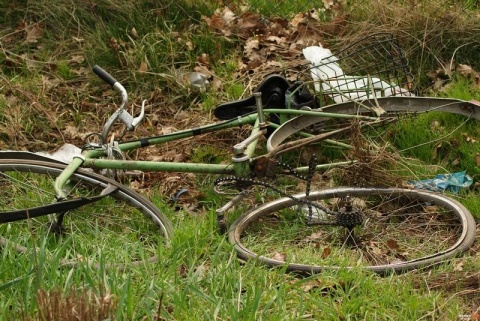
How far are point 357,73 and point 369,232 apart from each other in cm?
200

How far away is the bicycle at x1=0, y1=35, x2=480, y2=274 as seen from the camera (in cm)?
476

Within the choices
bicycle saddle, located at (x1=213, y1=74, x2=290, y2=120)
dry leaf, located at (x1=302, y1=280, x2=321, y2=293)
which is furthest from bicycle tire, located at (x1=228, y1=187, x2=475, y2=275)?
bicycle saddle, located at (x1=213, y1=74, x2=290, y2=120)

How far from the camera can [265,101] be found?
5.89 meters

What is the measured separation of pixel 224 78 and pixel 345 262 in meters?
2.90

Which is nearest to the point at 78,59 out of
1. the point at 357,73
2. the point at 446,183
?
the point at 357,73

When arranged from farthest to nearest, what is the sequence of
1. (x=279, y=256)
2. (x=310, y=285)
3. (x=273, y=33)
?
1. (x=273, y=33)
2. (x=279, y=256)
3. (x=310, y=285)

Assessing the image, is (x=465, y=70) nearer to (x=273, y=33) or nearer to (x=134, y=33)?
(x=273, y=33)

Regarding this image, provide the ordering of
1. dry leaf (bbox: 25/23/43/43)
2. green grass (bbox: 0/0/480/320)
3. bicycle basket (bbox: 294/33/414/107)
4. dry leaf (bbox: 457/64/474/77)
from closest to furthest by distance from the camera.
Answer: green grass (bbox: 0/0/480/320) → bicycle basket (bbox: 294/33/414/107) → dry leaf (bbox: 457/64/474/77) → dry leaf (bbox: 25/23/43/43)

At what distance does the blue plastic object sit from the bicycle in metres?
0.21

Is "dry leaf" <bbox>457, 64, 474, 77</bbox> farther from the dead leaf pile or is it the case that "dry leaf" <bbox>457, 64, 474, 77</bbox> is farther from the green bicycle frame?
the green bicycle frame

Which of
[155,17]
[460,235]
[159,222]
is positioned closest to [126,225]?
[159,222]

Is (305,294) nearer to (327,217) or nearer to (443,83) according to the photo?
(327,217)

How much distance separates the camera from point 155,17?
7.56 metres

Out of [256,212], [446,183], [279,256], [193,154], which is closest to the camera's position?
[279,256]
